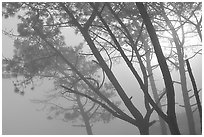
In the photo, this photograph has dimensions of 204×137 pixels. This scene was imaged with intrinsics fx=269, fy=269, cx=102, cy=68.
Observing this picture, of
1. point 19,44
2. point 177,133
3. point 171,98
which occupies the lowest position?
point 177,133

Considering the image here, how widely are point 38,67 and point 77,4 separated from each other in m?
1.70

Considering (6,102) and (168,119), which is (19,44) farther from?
(6,102)

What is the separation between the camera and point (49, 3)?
13.3 ft

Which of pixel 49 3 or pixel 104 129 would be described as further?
pixel 104 129

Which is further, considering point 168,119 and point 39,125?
point 39,125

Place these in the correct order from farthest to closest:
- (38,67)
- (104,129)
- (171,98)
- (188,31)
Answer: (104,129)
(188,31)
(38,67)
(171,98)

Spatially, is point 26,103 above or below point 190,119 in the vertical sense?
above

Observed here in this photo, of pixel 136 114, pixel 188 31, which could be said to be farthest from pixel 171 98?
pixel 188 31

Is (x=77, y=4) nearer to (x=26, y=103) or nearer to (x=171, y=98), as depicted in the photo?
(x=171, y=98)

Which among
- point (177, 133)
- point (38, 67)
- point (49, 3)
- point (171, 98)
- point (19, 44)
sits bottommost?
point (177, 133)

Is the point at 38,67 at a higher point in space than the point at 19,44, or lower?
lower

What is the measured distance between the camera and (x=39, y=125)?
133ft

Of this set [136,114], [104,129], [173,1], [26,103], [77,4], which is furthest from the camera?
[26,103]

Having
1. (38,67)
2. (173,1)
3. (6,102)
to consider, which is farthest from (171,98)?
(6,102)
